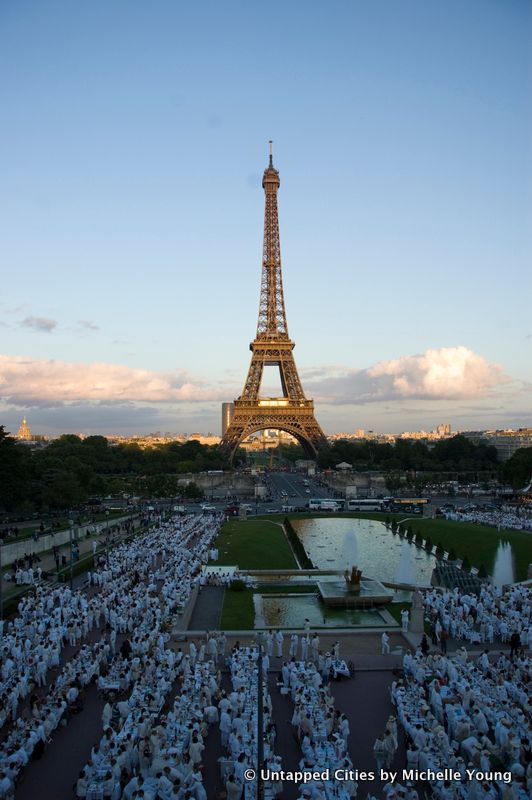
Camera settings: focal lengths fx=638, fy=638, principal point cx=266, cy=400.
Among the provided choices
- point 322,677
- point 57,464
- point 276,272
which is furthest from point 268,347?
point 322,677

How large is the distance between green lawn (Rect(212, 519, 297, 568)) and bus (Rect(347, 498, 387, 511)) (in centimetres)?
1606

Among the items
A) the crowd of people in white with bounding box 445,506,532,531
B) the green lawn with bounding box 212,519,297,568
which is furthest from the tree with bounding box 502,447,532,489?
the green lawn with bounding box 212,519,297,568

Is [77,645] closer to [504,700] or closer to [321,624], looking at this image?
[321,624]

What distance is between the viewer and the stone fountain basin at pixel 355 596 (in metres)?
29.1

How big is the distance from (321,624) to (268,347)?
80697mm

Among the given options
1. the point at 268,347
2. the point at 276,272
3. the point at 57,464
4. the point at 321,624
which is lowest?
the point at 321,624

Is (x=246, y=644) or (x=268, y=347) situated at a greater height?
(x=268, y=347)

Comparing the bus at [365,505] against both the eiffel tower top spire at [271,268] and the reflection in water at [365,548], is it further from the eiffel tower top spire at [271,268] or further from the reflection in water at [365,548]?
the eiffel tower top spire at [271,268]

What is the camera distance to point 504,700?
16.2m

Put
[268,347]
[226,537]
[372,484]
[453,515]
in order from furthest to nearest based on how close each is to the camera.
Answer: [268,347], [372,484], [453,515], [226,537]

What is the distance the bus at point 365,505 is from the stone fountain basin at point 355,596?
37.6 meters

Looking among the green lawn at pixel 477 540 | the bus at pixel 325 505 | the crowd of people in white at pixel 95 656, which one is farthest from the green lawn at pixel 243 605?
the bus at pixel 325 505

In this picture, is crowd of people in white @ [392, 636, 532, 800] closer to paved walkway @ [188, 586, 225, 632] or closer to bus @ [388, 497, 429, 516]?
paved walkway @ [188, 586, 225, 632]

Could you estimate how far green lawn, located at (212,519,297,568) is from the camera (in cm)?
3947
